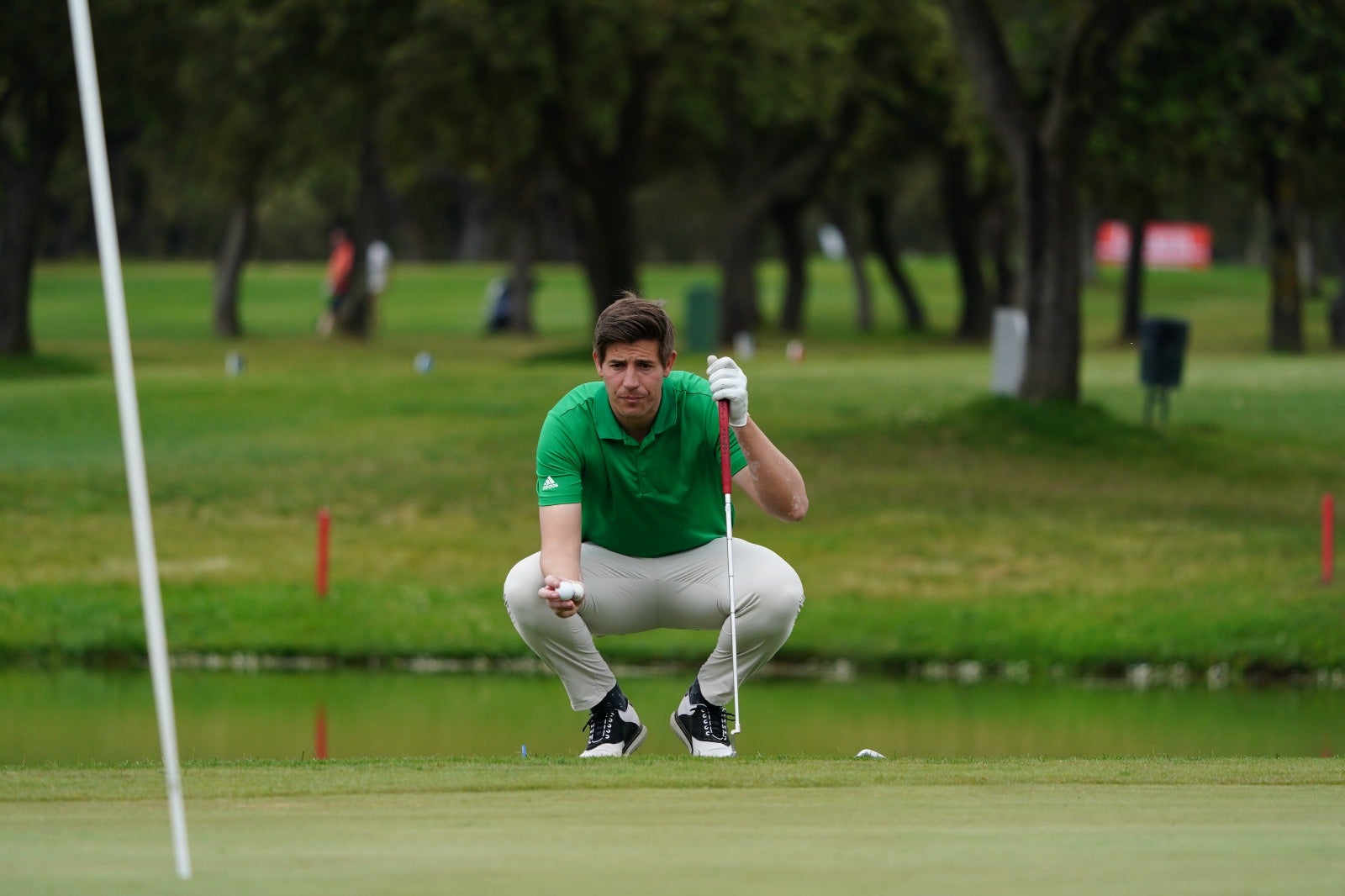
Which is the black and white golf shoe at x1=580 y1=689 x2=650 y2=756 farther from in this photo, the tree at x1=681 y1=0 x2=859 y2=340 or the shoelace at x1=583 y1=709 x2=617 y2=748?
the tree at x1=681 y1=0 x2=859 y2=340

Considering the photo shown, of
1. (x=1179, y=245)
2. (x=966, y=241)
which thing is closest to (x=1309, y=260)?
(x=966, y=241)

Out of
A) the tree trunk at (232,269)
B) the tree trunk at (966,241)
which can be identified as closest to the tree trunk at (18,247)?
the tree trunk at (232,269)

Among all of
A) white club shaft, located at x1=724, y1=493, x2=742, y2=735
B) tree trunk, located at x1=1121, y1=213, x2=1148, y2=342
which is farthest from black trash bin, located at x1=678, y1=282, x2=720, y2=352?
white club shaft, located at x1=724, y1=493, x2=742, y2=735

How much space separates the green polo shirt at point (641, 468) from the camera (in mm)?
7699

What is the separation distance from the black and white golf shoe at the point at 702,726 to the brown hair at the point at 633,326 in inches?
54.3

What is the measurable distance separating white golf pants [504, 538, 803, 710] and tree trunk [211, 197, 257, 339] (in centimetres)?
3983

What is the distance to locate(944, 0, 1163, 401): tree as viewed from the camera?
2195 centimetres

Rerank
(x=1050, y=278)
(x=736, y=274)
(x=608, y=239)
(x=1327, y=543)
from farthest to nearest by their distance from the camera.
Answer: (x=736, y=274) → (x=608, y=239) → (x=1050, y=278) → (x=1327, y=543)

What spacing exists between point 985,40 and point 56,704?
13.2m

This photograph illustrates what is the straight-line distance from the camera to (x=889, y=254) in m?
57.3

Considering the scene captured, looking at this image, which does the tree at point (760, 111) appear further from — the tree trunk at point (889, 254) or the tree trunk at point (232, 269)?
the tree trunk at point (232, 269)

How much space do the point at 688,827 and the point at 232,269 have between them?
45161mm

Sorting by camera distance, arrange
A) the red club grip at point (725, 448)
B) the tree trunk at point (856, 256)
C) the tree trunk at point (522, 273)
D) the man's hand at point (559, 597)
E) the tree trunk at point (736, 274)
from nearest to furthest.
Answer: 1. the man's hand at point (559, 597)
2. the red club grip at point (725, 448)
3. the tree trunk at point (736, 274)
4. the tree trunk at point (522, 273)
5. the tree trunk at point (856, 256)

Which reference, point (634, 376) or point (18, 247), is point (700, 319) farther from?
point (634, 376)
